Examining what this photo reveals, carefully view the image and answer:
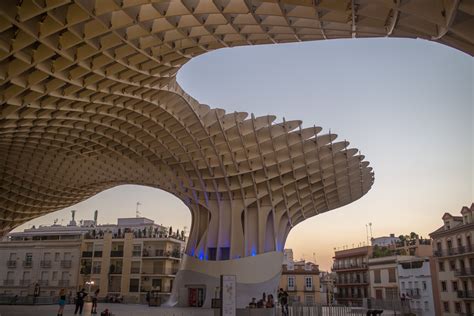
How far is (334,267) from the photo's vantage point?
88375mm

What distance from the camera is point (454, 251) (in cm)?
5203

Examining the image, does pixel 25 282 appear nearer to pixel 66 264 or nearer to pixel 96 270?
pixel 66 264

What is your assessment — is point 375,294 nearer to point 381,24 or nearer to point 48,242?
point 48,242

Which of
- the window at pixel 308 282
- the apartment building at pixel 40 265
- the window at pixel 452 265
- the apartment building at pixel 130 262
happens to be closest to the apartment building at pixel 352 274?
the window at pixel 308 282

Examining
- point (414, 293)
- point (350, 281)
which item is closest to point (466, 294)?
point (414, 293)

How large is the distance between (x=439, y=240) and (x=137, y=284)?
142 ft

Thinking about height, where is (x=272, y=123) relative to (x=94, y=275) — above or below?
above

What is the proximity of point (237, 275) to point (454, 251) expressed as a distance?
2929cm

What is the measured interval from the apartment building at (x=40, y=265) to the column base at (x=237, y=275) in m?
36.3

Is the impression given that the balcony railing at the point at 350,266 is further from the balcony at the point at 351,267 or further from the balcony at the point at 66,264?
the balcony at the point at 66,264

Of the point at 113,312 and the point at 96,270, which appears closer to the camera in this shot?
the point at 113,312

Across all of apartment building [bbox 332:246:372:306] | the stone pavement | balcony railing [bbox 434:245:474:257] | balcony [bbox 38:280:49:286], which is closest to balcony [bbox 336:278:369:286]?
apartment building [bbox 332:246:372:306]

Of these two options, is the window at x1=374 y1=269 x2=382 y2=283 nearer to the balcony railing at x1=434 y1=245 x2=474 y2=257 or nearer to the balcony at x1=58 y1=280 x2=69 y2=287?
the balcony railing at x1=434 y1=245 x2=474 y2=257

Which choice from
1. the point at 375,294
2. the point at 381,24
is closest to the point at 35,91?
the point at 381,24
